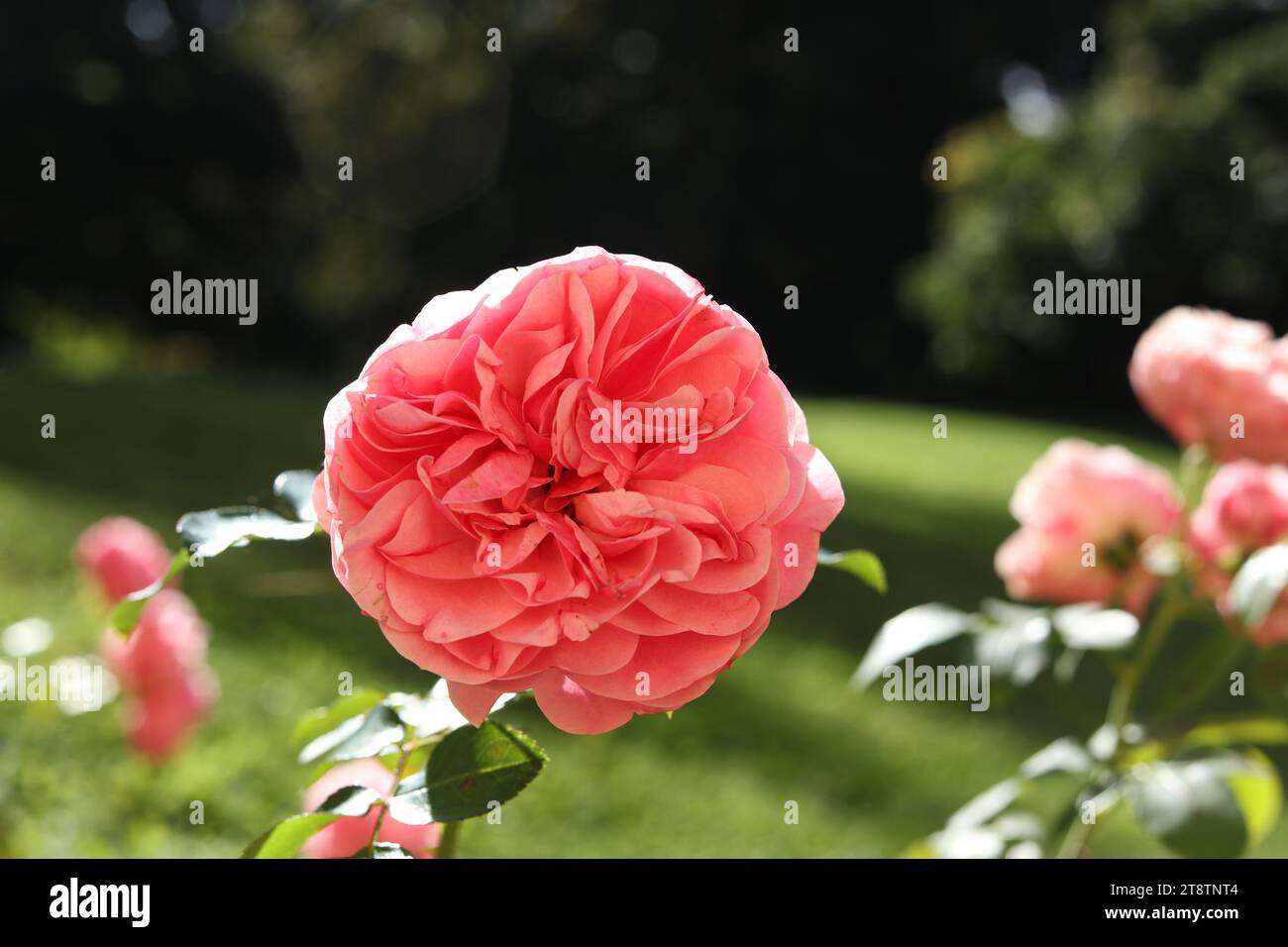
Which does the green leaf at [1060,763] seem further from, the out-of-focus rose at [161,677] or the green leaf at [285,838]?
the out-of-focus rose at [161,677]

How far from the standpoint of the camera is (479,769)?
1.10 feet

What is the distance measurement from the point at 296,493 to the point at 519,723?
153 centimetres

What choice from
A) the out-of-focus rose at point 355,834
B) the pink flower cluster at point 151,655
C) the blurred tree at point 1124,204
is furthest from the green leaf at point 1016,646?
the blurred tree at point 1124,204

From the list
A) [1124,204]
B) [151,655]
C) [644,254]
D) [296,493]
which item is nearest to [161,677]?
[151,655]

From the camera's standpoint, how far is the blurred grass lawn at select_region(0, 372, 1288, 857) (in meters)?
1.56

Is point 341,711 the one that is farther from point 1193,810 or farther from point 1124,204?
point 1124,204

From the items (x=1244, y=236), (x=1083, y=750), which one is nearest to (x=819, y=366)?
(x=1244, y=236)

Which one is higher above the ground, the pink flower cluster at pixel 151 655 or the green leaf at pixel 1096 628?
the green leaf at pixel 1096 628

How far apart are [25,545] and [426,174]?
795 centimetres

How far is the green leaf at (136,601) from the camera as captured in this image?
1.26ft

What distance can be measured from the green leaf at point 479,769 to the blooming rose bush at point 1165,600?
30cm

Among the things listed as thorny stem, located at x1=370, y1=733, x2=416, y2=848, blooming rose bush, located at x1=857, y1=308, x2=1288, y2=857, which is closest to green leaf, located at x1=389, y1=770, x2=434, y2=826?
thorny stem, located at x1=370, y1=733, x2=416, y2=848

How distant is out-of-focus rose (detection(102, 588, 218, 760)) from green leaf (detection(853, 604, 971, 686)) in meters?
0.68
